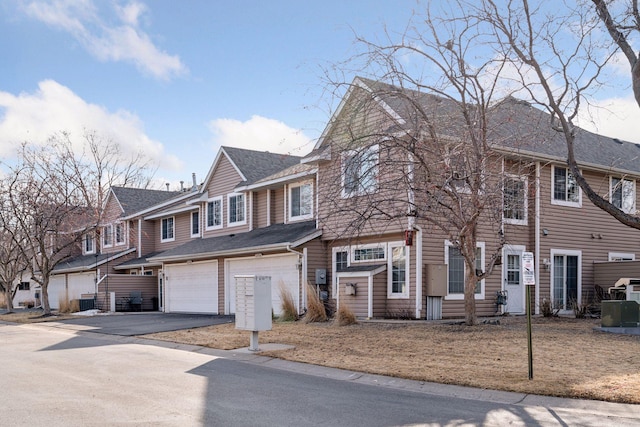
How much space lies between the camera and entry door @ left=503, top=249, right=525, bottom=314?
22547 mm

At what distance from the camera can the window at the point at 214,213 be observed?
1221 inches

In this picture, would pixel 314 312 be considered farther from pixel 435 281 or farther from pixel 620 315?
pixel 620 315

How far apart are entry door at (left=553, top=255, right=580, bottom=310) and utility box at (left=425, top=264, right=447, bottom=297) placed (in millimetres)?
6003

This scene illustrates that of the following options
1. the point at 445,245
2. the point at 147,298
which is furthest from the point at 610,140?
the point at 147,298

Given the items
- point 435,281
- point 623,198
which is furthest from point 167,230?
point 623,198

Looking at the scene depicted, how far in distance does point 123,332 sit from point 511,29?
14228 mm

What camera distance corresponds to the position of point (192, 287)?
3070cm

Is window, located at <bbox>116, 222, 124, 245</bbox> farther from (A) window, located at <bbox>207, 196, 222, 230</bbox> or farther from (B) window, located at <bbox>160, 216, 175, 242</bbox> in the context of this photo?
(A) window, located at <bbox>207, 196, 222, 230</bbox>

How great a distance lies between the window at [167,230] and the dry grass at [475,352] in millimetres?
17554

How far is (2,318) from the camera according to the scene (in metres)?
31.6

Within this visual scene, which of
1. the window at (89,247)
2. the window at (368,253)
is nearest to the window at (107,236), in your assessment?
the window at (89,247)

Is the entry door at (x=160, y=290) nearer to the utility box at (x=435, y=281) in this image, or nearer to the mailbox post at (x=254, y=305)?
the utility box at (x=435, y=281)

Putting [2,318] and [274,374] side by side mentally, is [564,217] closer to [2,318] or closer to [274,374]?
[274,374]

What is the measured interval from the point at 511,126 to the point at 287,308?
31.3 ft
